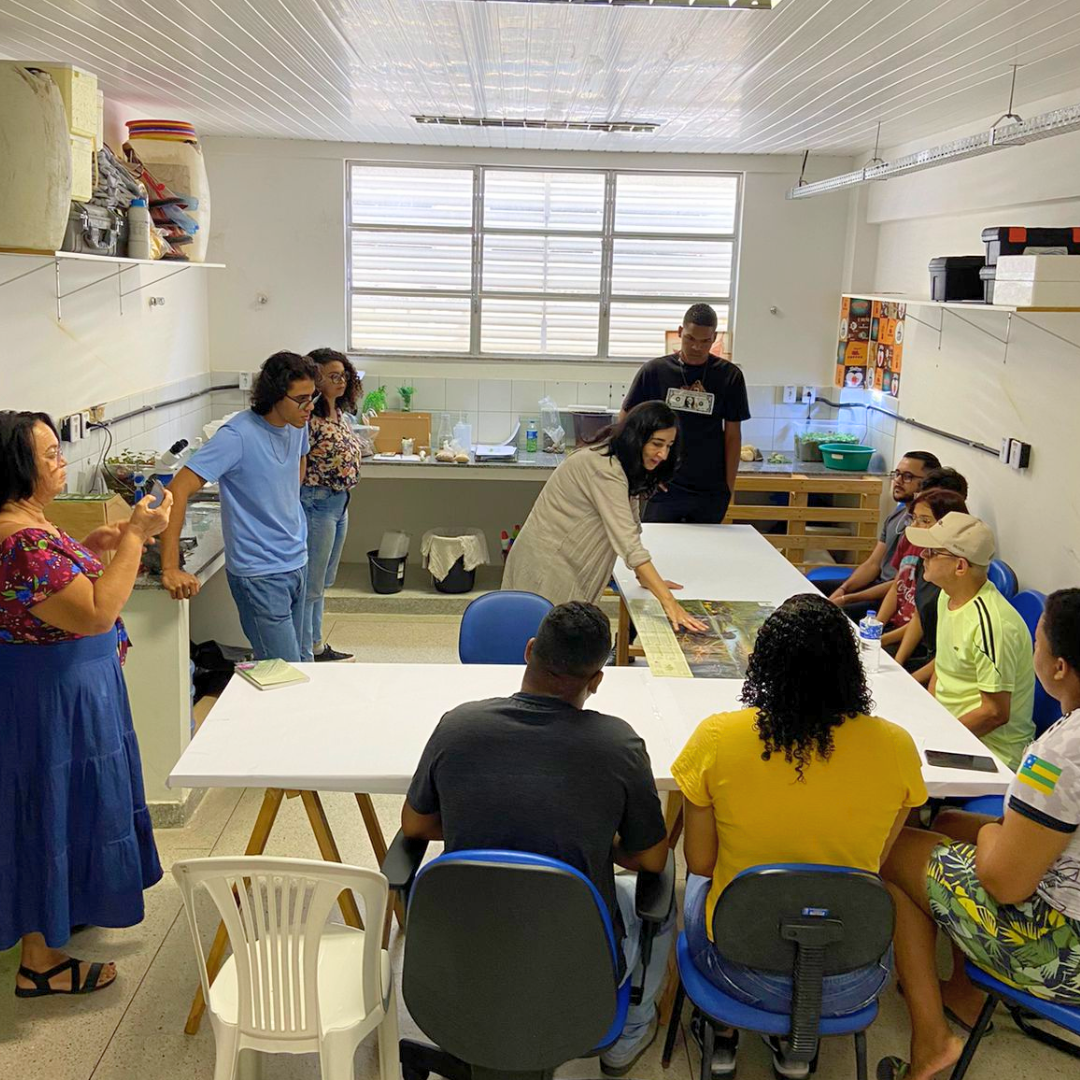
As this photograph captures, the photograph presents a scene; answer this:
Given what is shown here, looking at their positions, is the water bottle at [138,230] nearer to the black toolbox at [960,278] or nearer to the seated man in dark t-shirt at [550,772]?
the seated man in dark t-shirt at [550,772]

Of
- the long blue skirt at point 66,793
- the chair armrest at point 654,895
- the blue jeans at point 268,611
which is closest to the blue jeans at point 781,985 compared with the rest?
the chair armrest at point 654,895

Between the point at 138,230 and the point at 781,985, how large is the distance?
377 cm

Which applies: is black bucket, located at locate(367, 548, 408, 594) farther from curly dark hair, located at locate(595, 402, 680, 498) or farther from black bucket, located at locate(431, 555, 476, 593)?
curly dark hair, located at locate(595, 402, 680, 498)

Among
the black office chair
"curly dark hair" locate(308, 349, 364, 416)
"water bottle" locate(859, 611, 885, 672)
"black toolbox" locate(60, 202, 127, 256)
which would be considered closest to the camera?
the black office chair

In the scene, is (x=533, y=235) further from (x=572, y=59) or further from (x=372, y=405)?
(x=572, y=59)

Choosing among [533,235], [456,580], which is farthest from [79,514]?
[533,235]

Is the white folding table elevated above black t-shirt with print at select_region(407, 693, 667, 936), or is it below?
below

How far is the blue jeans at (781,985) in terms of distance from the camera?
2275mm

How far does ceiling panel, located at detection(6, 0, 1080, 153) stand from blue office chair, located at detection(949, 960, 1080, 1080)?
2419 millimetres

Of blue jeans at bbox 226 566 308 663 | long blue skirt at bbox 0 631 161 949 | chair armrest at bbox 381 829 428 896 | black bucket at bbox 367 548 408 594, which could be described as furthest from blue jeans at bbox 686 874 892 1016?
black bucket at bbox 367 548 408 594

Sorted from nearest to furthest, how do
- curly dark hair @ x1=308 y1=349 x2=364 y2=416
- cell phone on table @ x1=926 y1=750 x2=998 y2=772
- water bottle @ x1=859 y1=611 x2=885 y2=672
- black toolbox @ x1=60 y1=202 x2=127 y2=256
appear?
1. cell phone on table @ x1=926 y1=750 x2=998 y2=772
2. water bottle @ x1=859 y1=611 x2=885 y2=672
3. black toolbox @ x1=60 y1=202 x2=127 y2=256
4. curly dark hair @ x1=308 y1=349 x2=364 y2=416

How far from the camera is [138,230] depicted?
4.52 meters

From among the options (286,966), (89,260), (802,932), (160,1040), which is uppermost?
(89,260)

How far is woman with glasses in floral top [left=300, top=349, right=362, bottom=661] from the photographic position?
16.1ft
